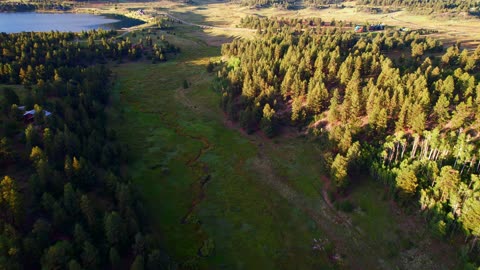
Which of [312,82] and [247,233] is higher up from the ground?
[312,82]

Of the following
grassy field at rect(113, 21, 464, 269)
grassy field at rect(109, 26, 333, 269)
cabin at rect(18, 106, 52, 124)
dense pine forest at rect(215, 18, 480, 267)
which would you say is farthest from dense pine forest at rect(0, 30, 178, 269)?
dense pine forest at rect(215, 18, 480, 267)

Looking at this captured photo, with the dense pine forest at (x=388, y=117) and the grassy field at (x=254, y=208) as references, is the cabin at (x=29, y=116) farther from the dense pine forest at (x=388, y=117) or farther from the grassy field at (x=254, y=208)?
the dense pine forest at (x=388, y=117)

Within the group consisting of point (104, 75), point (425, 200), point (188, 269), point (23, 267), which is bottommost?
point (188, 269)

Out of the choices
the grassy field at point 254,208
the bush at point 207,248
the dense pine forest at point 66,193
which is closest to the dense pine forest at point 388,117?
the grassy field at point 254,208

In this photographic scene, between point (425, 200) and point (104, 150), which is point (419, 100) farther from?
point (104, 150)

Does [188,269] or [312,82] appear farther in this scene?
[312,82]

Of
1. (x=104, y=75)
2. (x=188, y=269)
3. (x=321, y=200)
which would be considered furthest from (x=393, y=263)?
(x=104, y=75)

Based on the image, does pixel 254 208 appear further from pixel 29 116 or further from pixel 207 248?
pixel 29 116
